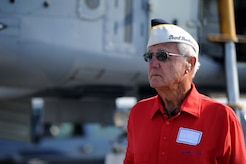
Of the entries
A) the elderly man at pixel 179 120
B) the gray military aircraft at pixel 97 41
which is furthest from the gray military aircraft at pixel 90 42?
the elderly man at pixel 179 120

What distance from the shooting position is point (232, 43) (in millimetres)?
4867

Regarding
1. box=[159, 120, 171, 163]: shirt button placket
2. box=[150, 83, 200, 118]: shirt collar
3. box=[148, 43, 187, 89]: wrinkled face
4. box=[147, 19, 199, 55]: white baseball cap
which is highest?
box=[147, 19, 199, 55]: white baseball cap

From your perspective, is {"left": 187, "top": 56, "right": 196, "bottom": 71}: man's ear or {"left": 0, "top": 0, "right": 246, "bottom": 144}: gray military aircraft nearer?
{"left": 187, "top": 56, "right": 196, "bottom": 71}: man's ear

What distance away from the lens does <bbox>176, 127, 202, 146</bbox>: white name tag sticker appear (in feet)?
7.61

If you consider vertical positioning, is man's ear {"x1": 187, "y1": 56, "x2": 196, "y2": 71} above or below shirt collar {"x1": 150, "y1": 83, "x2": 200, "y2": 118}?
above

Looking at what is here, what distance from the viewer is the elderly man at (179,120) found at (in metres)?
2.32

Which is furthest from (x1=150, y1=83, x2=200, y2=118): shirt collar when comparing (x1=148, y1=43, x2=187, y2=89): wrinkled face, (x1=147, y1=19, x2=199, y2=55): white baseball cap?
(x1=147, y1=19, x2=199, y2=55): white baseball cap

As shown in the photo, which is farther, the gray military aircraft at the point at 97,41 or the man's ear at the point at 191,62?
the gray military aircraft at the point at 97,41

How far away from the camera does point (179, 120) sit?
2.39 metres

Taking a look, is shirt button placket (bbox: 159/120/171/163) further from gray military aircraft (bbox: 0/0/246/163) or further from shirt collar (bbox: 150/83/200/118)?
gray military aircraft (bbox: 0/0/246/163)

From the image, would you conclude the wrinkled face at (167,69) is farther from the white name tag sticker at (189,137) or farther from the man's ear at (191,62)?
the white name tag sticker at (189,137)

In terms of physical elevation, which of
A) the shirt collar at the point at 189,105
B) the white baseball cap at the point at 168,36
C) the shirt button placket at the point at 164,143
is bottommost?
the shirt button placket at the point at 164,143

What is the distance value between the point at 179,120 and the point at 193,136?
0.36 feet

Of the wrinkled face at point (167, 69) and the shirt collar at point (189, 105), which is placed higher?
the wrinkled face at point (167, 69)
